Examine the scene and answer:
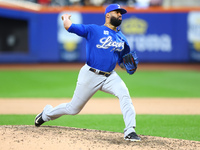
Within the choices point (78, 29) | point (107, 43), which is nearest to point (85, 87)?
point (107, 43)

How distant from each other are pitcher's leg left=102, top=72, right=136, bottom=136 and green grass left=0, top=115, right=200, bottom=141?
830 millimetres

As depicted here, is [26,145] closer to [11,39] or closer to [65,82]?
[65,82]

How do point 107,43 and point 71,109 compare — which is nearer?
point 107,43

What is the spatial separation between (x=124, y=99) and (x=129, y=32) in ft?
42.9

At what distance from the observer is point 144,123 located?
6203 millimetres

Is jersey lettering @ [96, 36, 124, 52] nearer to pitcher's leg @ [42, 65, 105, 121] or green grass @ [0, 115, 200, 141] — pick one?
pitcher's leg @ [42, 65, 105, 121]

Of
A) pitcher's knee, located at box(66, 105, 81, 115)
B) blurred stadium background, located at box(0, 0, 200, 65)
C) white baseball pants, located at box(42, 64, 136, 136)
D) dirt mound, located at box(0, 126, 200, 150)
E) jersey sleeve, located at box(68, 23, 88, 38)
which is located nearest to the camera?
dirt mound, located at box(0, 126, 200, 150)

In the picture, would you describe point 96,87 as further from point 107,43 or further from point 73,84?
point 73,84

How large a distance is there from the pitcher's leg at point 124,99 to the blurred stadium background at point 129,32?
41.4ft

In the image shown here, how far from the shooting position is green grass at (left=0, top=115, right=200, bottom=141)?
545 centimetres

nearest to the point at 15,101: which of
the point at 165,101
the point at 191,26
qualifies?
the point at 165,101

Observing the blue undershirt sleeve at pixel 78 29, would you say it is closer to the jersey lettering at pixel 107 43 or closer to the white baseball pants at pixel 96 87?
the jersey lettering at pixel 107 43

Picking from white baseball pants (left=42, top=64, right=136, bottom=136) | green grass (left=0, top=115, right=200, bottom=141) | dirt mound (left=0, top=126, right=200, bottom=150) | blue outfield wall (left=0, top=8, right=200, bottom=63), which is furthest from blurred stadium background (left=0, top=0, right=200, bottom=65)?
white baseball pants (left=42, top=64, right=136, bottom=136)

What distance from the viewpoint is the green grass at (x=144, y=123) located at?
17.9ft
